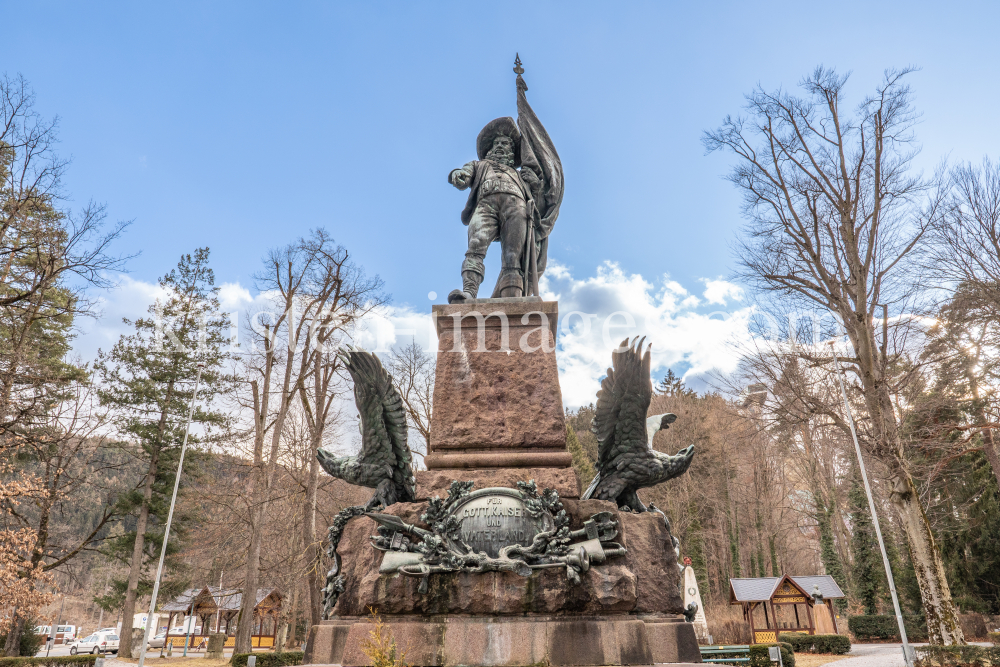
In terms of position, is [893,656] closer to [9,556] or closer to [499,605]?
[499,605]

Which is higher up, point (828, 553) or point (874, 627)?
point (828, 553)

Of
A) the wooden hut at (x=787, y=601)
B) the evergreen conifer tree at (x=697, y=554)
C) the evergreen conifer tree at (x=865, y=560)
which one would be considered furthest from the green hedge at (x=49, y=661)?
the evergreen conifer tree at (x=865, y=560)

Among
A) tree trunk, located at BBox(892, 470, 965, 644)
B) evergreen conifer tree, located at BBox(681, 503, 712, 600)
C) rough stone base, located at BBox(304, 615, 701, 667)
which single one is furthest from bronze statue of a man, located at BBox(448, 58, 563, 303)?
evergreen conifer tree, located at BBox(681, 503, 712, 600)

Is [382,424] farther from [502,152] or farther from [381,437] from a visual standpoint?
[502,152]

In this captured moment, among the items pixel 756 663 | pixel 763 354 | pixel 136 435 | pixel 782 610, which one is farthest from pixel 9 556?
pixel 782 610

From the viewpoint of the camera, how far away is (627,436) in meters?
4.51

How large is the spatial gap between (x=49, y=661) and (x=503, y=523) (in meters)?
15.6

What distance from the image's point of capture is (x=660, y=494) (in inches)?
1147

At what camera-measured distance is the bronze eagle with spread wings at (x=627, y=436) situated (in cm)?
442

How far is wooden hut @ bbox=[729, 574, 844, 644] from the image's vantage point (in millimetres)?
21984

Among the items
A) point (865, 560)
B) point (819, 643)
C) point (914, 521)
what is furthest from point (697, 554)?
point (914, 521)

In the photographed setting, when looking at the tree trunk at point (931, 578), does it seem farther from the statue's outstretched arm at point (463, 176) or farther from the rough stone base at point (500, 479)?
the statue's outstretched arm at point (463, 176)

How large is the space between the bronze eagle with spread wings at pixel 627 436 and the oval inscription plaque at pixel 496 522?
23.7 inches

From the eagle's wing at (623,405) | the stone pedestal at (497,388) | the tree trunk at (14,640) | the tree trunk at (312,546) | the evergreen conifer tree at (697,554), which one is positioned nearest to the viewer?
the eagle's wing at (623,405)
